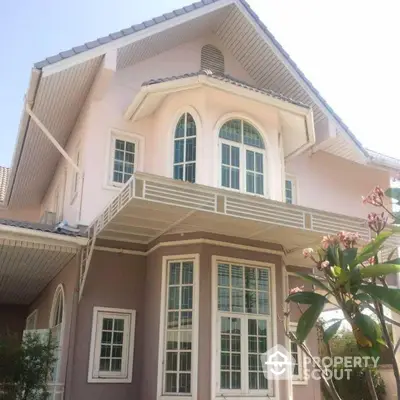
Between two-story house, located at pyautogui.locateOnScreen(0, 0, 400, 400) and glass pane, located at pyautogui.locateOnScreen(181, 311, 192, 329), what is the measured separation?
0.04m

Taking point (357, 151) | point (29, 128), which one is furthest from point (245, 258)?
point (29, 128)

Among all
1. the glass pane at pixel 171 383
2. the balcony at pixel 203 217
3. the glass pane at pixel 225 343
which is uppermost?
the balcony at pixel 203 217

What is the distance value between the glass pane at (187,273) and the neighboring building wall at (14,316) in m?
9.71

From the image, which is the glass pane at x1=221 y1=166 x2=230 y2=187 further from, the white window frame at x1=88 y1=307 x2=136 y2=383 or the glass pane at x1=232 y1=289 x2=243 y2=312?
the white window frame at x1=88 y1=307 x2=136 y2=383

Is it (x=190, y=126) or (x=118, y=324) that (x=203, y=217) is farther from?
(x=118, y=324)

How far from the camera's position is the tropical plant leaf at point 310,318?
5422 mm

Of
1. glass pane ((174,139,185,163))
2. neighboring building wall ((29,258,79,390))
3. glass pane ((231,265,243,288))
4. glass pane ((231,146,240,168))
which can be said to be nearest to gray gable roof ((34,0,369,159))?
glass pane ((174,139,185,163))

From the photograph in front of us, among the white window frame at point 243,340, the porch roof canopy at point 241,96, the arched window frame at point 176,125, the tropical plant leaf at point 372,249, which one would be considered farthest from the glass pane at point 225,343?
the porch roof canopy at point 241,96

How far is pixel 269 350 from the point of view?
948cm

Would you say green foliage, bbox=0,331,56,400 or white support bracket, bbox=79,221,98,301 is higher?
white support bracket, bbox=79,221,98,301

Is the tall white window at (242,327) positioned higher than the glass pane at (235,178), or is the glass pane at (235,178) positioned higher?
the glass pane at (235,178)

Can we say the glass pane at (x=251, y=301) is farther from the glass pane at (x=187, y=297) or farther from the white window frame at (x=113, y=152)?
the white window frame at (x=113, y=152)

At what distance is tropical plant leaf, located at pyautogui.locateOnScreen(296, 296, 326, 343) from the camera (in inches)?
213

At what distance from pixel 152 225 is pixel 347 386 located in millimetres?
12693
